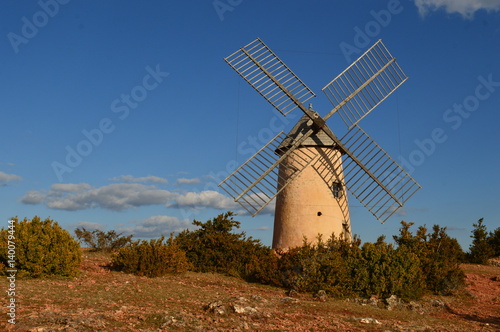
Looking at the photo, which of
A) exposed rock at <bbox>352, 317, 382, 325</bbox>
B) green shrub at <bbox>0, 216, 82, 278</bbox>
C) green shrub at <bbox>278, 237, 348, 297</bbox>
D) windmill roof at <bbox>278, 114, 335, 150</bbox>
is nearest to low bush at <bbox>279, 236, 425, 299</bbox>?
green shrub at <bbox>278, 237, 348, 297</bbox>

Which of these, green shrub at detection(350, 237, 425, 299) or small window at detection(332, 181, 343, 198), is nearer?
green shrub at detection(350, 237, 425, 299)

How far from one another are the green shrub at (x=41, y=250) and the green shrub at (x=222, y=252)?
5.81 meters

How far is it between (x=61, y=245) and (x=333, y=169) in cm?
1301

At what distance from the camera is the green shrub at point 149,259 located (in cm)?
1867

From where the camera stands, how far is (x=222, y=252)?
21.8 meters

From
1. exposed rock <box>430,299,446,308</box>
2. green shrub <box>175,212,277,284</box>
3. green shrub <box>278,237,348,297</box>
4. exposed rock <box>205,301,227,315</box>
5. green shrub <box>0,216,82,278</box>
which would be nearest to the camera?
exposed rock <box>205,301,227,315</box>

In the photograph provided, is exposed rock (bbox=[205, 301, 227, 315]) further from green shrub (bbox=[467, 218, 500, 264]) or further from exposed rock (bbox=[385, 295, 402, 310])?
green shrub (bbox=[467, 218, 500, 264])

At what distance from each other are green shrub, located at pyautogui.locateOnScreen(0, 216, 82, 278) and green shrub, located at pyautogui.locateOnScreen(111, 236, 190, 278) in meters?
2.19

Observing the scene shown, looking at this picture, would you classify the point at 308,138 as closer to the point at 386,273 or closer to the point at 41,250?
the point at 386,273

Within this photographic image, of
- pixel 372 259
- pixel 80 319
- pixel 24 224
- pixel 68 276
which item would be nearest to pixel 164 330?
pixel 80 319

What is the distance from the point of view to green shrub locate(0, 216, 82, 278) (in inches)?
635

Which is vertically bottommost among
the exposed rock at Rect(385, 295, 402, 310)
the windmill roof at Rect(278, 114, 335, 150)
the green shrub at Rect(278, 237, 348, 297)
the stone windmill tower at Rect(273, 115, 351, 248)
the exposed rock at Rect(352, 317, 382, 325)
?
the exposed rock at Rect(352, 317, 382, 325)

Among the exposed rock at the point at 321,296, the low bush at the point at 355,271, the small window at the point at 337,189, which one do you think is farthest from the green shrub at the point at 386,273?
the small window at the point at 337,189

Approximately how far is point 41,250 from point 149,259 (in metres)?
4.13
